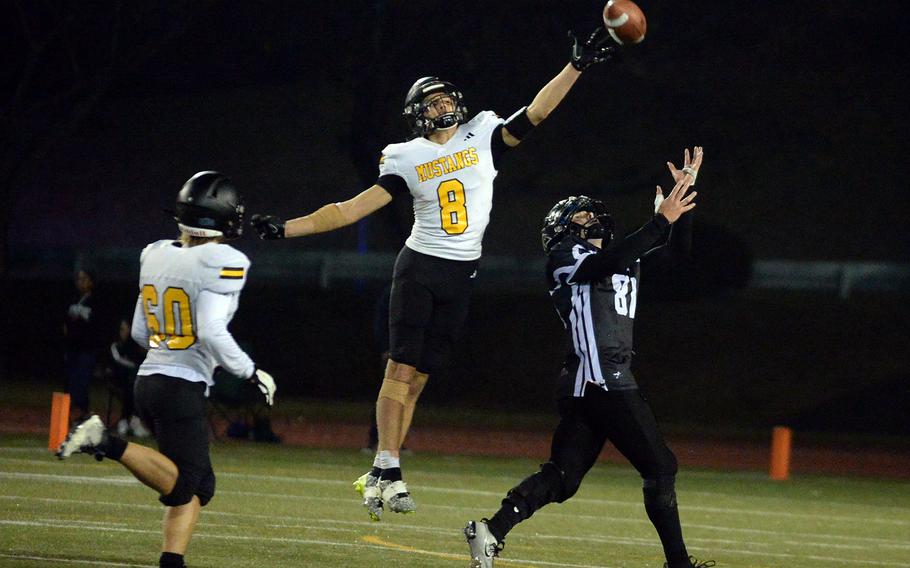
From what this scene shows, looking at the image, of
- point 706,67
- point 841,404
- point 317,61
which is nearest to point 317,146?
point 317,61

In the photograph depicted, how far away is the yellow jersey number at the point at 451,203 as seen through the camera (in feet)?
26.7

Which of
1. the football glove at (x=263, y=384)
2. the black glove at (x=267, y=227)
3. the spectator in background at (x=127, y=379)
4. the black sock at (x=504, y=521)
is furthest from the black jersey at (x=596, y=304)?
the spectator in background at (x=127, y=379)

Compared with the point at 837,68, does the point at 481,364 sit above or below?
below

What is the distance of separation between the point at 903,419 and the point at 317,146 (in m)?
19.7

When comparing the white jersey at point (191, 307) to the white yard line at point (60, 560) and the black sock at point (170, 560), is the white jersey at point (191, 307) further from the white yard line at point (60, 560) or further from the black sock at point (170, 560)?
the white yard line at point (60, 560)

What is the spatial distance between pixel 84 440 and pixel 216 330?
0.81 m

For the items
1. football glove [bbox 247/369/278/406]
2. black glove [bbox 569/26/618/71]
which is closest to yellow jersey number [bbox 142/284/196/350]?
football glove [bbox 247/369/278/406]

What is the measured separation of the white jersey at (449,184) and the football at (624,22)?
0.85 metres

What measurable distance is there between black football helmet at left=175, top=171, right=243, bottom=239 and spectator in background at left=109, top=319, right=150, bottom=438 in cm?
1154

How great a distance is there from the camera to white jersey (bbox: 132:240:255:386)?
7.04 metres

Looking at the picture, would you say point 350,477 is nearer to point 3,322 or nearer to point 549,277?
point 549,277

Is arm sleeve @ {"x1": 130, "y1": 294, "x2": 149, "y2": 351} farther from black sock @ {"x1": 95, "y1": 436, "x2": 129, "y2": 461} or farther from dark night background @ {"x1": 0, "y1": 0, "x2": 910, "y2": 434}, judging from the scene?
dark night background @ {"x1": 0, "y1": 0, "x2": 910, "y2": 434}

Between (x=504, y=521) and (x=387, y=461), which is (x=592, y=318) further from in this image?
(x=387, y=461)

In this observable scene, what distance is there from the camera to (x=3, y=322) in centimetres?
3206
